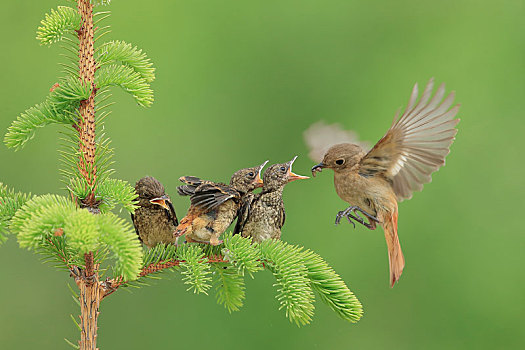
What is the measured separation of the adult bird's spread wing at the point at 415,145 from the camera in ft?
5.72

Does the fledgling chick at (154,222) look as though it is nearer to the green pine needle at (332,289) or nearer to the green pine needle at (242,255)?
the green pine needle at (242,255)

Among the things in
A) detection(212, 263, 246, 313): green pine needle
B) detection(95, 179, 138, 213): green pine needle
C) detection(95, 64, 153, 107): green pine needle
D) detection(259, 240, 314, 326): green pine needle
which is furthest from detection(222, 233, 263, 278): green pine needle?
detection(95, 64, 153, 107): green pine needle

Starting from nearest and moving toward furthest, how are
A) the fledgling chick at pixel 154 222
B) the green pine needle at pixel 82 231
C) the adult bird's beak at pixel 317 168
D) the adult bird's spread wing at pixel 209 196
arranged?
the green pine needle at pixel 82 231 < the adult bird's spread wing at pixel 209 196 < the fledgling chick at pixel 154 222 < the adult bird's beak at pixel 317 168

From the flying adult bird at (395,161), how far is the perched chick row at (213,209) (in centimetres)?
18

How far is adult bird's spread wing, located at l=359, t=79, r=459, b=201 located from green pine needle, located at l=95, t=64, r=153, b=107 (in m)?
0.71

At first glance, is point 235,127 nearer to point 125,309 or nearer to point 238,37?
point 238,37

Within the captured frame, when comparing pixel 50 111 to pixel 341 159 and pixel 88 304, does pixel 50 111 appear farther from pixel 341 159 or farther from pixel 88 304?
pixel 341 159

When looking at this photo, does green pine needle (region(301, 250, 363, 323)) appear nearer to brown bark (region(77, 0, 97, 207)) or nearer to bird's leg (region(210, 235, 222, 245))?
bird's leg (region(210, 235, 222, 245))

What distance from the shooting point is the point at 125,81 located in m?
1.32

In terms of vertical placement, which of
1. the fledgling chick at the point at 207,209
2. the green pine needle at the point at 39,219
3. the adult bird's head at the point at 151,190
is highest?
the adult bird's head at the point at 151,190

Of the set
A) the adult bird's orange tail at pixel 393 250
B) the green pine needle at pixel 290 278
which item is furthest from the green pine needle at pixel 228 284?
the adult bird's orange tail at pixel 393 250

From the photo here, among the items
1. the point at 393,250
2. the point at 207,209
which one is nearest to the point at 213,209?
the point at 207,209

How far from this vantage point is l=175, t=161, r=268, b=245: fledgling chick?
1509 millimetres

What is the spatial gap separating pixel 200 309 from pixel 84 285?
2.03 meters
